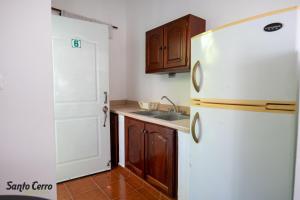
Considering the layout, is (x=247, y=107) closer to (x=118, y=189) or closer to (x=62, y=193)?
(x=118, y=189)

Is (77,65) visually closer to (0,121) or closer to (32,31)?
(32,31)

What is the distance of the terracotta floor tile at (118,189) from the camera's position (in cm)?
198

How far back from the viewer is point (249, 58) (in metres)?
1.02

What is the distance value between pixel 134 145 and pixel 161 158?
1.81ft

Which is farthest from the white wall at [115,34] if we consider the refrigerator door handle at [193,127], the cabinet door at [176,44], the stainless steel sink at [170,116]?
the refrigerator door handle at [193,127]

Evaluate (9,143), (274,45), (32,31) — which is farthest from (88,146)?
(274,45)

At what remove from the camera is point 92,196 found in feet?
6.42

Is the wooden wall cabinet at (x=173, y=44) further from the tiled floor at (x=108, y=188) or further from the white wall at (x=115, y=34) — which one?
the tiled floor at (x=108, y=188)

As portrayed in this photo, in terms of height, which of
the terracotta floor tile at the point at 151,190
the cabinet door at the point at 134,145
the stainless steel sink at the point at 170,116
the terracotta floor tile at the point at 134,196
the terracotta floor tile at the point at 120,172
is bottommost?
the terracotta floor tile at the point at 134,196

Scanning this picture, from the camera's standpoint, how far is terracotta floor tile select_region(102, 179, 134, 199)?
1.98 metres

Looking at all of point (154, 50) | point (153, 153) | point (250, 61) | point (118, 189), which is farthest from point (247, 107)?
Answer: point (118, 189)

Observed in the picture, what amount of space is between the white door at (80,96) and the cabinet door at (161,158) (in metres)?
0.80

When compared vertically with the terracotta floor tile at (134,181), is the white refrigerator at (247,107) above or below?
above

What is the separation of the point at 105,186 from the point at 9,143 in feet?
4.55
